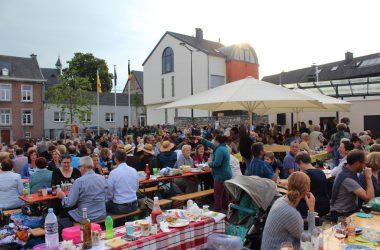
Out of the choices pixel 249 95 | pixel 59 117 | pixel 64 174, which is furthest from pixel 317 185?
pixel 59 117

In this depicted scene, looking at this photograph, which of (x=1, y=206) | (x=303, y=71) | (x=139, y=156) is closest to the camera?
(x=1, y=206)

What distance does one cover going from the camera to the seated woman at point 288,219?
364cm

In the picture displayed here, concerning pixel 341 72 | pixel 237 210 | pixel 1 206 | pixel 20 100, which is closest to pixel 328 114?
pixel 237 210

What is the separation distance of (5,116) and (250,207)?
3730 centimetres

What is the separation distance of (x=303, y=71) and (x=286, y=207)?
1773 inches

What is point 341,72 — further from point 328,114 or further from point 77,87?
point 77,87

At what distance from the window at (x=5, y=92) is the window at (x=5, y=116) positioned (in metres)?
1.31

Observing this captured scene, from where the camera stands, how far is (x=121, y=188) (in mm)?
6074

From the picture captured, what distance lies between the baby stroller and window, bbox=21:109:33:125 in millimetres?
36803

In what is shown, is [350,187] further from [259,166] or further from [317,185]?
[259,166]

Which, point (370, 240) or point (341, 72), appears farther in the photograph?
point (341, 72)

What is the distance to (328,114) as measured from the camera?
20188 millimetres

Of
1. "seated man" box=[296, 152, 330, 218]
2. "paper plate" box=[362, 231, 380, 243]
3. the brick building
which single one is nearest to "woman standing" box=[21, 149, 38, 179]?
"seated man" box=[296, 152, 330, 218]

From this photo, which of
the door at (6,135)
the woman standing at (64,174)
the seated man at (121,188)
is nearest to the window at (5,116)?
the door at (6,135)
